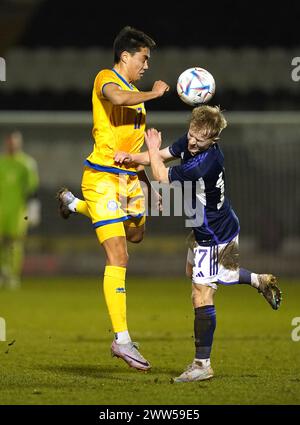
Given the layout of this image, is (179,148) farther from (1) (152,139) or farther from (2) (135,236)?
(2) (135,236)

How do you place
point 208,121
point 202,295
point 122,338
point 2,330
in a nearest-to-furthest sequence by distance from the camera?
point 208,121
point 202,295
point 122,338
point 2,330

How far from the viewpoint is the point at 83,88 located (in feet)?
75.7

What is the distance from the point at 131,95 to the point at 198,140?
2.17 feet

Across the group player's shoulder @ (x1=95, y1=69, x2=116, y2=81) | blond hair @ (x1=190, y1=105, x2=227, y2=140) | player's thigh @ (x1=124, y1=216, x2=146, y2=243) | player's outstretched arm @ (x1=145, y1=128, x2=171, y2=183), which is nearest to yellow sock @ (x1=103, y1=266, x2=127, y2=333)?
player's thigh @ (x1=124, y1=216, x2=146, y2=243)

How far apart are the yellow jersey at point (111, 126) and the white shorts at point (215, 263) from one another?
39.7 inches

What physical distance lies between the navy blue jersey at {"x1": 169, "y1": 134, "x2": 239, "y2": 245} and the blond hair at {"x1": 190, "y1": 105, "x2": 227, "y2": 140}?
149 mm

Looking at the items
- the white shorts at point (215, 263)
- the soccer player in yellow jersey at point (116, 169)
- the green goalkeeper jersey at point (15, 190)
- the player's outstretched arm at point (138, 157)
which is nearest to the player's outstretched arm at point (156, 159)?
the player's outstretched arm at point (138, 157)

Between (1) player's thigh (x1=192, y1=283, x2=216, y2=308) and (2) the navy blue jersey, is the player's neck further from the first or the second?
(1) player's thigh (x1=192, y1=283, x2=216, y2=308)

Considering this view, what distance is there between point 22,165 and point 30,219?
942 millimetres

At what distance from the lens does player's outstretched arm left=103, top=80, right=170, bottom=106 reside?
6.86 metres

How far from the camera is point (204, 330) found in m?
6.62

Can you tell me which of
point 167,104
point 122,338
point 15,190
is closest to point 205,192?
point 122,338
